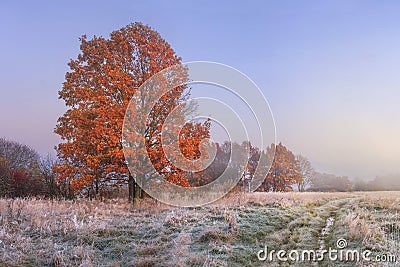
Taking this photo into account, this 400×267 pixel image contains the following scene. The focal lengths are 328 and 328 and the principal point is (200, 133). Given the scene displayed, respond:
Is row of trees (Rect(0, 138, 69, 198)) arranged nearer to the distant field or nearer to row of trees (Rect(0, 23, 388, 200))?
row of trees (Rect(0, 23, 388, 200))

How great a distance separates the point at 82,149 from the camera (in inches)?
612

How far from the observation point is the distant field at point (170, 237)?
7.67m

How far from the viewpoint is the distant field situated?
767 cm

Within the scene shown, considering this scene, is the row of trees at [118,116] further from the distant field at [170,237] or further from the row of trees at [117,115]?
the distant field at [170,237]

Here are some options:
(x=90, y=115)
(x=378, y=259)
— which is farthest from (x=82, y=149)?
→ (x=378, y=259)

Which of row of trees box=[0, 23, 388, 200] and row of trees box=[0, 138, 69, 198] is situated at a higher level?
row of trees box=[0, 23, 388, 200]

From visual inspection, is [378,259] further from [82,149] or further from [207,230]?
[82,149]

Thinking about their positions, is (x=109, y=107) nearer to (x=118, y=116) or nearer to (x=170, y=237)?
(x=118, y=116)

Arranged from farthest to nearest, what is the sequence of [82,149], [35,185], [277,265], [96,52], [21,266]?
[35,185] < [96,52] < [82,149] < [277,265] < [21,266]

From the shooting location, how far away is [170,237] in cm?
958

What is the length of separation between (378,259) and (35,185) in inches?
817

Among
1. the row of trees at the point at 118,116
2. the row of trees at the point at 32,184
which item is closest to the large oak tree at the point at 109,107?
the row of trees at the point at 118,116

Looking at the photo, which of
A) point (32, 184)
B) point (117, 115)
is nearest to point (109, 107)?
point (117, 115)

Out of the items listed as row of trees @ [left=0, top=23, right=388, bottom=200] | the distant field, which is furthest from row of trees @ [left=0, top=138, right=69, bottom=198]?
the distant field
